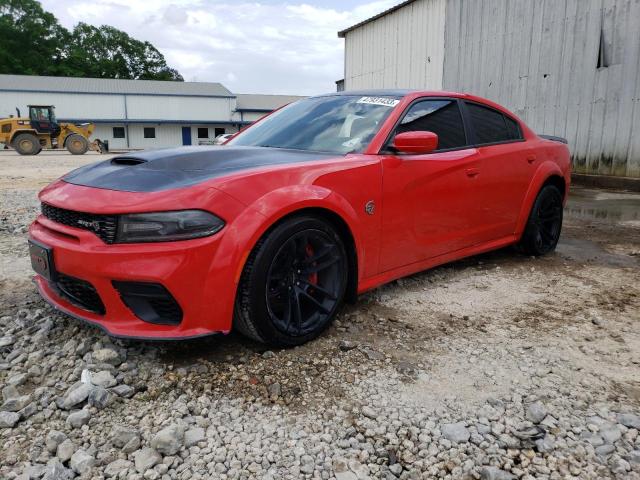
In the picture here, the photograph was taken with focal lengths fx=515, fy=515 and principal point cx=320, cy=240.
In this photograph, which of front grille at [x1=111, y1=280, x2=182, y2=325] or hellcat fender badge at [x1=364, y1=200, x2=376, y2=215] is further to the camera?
hellcat fender badge at [x1=364, y1=200, x2=376, y2=215]

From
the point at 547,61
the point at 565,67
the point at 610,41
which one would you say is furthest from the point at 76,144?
the point at 610,41

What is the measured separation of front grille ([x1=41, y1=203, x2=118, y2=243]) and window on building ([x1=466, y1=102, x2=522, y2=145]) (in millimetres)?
2719

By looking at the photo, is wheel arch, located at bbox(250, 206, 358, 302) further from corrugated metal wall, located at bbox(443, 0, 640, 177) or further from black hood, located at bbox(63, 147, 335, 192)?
corrugated metal wall, located at bbox(443, 0, 640, 177)

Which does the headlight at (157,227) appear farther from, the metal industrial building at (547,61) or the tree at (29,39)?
the tree at (29,39)

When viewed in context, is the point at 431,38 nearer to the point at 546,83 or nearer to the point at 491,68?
the point at 491,68

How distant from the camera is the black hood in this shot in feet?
7.97

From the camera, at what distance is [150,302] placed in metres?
2.34

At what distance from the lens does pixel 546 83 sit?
10.8 metres

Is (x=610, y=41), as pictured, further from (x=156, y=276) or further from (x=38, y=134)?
(x=38, y=134)

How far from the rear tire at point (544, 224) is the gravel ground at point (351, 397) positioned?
108cm

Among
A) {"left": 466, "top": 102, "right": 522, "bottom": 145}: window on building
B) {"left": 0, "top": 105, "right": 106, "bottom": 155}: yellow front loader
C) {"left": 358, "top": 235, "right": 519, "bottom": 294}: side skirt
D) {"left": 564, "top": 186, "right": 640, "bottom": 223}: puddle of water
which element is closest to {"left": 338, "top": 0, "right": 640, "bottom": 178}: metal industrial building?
{"left": 564, "top": 186, "right": 640, "bottom": 223}: puddle of water

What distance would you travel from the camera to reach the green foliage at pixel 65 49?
5900 cm

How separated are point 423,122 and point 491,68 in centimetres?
961

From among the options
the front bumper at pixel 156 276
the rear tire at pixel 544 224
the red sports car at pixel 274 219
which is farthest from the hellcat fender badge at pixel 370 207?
the rear tire at pixel 544 224
